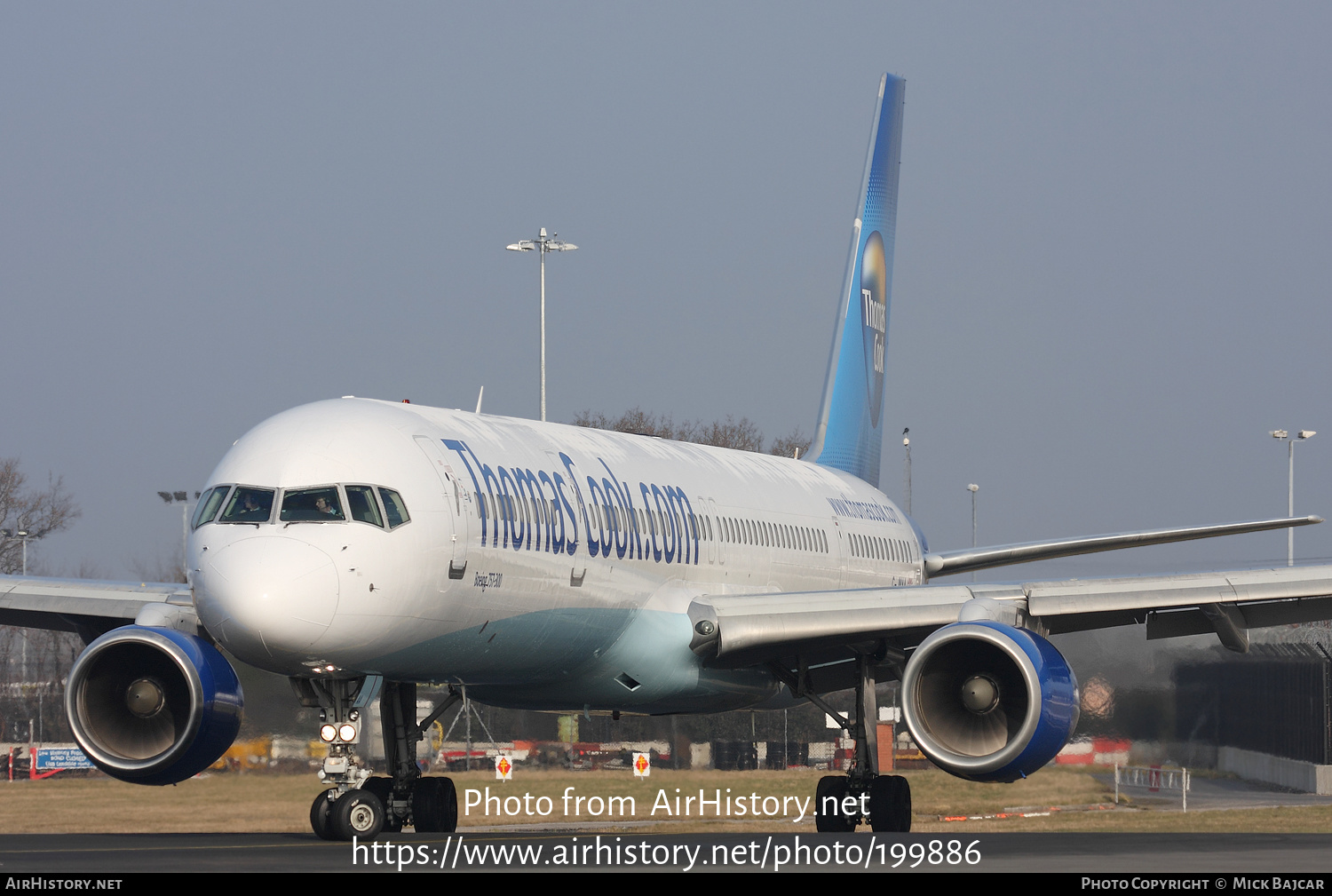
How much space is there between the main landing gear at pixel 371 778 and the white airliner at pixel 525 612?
0.03m

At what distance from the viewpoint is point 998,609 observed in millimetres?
19031

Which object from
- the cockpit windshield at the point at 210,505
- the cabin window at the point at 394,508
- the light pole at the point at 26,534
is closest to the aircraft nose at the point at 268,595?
the cockpit windshield at the point at 210,505

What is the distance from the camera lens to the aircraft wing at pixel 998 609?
19.2 metres

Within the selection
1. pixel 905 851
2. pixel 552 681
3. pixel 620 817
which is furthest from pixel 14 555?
pixel 905 851

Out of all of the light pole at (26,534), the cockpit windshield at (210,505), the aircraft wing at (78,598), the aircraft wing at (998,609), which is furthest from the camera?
the light pole at (26,534)

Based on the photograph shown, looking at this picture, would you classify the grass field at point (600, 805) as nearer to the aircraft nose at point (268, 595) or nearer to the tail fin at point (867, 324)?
the tail fin at point (867, 324)

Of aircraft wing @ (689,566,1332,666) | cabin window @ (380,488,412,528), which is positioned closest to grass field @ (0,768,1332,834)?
aircraft wing @ (689,566,1332,666)

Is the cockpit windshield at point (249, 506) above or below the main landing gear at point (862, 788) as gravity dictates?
above
